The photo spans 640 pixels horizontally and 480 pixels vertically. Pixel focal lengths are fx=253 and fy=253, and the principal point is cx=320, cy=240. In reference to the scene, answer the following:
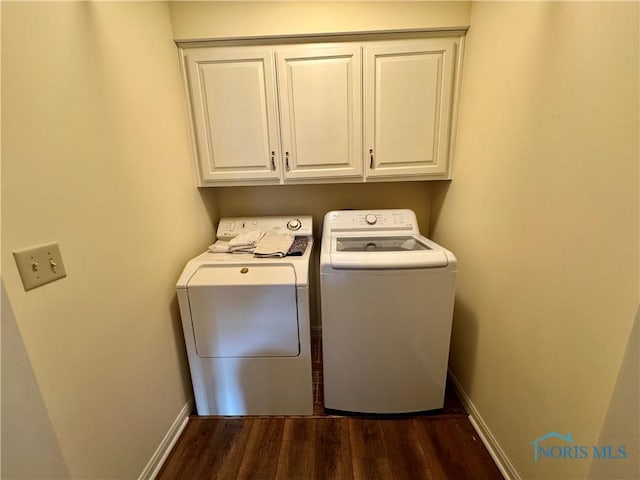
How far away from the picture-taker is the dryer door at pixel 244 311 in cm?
129

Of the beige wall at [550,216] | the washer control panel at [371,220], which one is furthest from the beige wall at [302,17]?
the washer control panel at [371,220]

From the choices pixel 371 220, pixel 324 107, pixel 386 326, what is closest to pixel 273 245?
pixel 371 220

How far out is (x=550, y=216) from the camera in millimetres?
906

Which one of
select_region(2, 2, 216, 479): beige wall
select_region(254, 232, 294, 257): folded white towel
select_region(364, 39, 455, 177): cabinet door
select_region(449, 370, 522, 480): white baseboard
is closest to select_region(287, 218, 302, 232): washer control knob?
select_region(254, 232, 294, 257): folded white towel

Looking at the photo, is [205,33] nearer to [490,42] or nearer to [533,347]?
[490,42]

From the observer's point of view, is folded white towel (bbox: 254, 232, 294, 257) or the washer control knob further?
the washer control knob

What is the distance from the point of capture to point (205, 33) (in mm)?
1447

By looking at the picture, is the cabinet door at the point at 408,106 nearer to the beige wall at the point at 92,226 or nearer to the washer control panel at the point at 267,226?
the washer control panel at the point at 267,226

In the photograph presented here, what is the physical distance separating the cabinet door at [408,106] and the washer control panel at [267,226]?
0.59 m

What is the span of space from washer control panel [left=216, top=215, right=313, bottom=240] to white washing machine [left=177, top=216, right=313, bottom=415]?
34cm

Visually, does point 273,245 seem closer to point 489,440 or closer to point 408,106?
point 408,106

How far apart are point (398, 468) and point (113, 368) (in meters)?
1.35

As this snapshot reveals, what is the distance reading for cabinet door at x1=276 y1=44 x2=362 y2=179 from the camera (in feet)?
4.85

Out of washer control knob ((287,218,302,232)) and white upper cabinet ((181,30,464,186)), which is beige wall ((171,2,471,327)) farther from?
A: washer control knob ((287,218,302,232))
